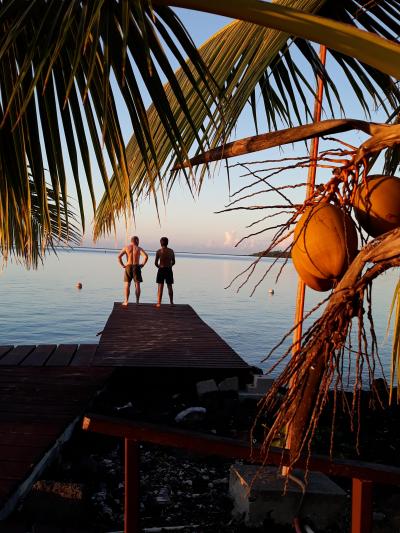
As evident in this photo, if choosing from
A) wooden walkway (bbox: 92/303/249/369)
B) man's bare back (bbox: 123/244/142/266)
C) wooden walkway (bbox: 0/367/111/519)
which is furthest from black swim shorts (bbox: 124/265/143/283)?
wooden walkway (bbox: 0/367/111/519)

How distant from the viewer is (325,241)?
135cm

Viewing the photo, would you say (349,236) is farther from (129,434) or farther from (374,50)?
(129,434)

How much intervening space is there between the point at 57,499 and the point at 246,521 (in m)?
1.59

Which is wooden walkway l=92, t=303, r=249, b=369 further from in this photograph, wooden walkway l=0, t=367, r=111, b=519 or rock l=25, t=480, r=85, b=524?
rock l=25, t=480, r=85, b=524

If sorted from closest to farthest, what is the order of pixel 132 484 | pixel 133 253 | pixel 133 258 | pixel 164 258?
pixel 132 484
pixel 133 253
pixel 133 258
pixel 164 258

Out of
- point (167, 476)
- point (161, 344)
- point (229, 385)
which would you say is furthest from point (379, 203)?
point (161, 344)

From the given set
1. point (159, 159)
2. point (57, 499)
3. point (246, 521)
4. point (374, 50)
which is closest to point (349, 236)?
point (374, 50)

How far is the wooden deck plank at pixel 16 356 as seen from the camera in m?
8.81

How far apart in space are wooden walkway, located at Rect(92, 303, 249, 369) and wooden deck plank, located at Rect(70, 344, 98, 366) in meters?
0.11

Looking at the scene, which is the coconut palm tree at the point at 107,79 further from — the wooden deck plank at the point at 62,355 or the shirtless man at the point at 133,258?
the shirtless man at the point at 133,258

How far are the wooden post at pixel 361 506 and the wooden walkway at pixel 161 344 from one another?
653cm

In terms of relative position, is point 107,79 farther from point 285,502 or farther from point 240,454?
point 285,502

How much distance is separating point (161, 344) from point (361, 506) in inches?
339

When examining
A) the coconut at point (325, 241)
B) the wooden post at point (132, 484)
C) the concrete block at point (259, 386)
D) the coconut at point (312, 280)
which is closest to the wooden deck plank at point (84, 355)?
the concrete block at point (259, 386)
